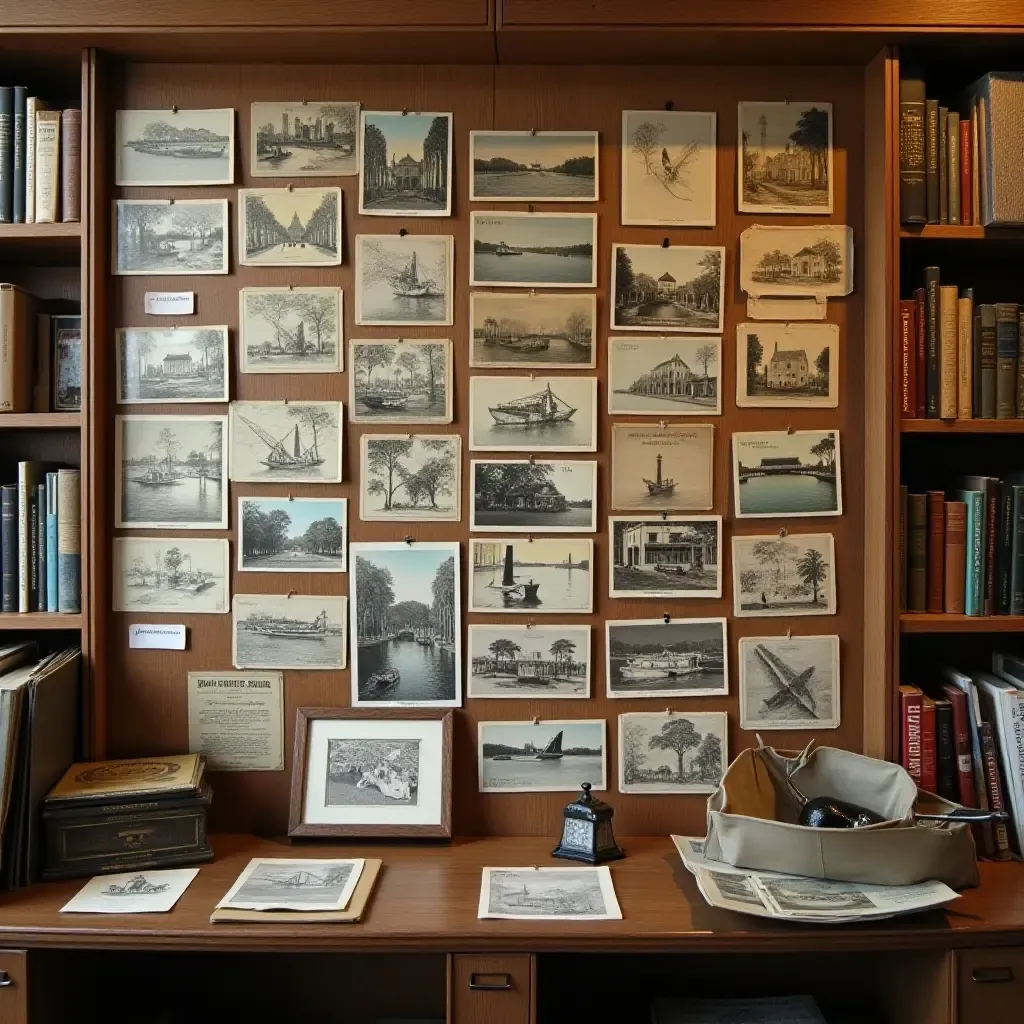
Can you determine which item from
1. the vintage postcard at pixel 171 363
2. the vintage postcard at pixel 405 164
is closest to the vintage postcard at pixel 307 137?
the vintage postcard at pixel 405 164

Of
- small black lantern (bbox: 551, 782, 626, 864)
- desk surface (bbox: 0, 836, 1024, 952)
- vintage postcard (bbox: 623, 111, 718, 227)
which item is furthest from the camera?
vintage postcard (bbox: 623, 111, 718, 227)

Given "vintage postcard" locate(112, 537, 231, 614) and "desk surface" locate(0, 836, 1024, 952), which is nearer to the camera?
"desk surface" locate(0, 836, 1024, 952)

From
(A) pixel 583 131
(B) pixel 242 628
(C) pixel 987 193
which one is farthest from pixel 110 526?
(C) pixel 987 193

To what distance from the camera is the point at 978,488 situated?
2082mm

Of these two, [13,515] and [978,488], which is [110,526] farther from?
[978,488]

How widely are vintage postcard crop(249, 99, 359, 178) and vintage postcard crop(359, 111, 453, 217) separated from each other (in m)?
0.03

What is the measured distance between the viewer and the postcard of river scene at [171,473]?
85.4 inches

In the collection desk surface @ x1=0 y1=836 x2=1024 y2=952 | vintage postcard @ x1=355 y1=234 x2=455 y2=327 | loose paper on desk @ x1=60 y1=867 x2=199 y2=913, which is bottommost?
desk surface @ x1=0 y1=836 x2=1024 y2=952

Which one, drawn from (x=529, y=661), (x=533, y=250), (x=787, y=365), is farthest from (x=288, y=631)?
(x=787, y=365)

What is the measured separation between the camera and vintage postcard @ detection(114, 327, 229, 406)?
2158mm

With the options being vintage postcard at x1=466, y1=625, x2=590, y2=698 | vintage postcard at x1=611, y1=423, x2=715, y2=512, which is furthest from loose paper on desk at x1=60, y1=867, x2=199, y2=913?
Answer: vintage postcard at x1=611, y1=423, x2=715, y2=512

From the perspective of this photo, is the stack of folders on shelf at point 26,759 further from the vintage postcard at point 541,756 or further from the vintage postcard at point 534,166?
the vintage postcard at point 534,166

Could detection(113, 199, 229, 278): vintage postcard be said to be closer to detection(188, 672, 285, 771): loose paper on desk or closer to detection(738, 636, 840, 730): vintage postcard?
detection(188, 672, 285, 771): loose paper on desk

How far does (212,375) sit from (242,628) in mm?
555
